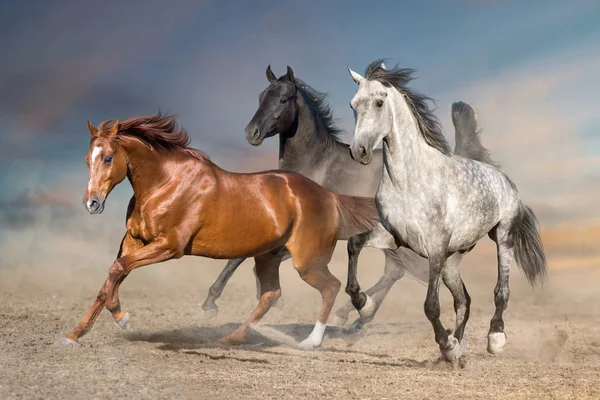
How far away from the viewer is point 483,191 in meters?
6.75

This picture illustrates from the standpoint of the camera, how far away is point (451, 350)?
6.60m

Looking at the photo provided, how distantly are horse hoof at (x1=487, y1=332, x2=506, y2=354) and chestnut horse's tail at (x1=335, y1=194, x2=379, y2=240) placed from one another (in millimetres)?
1771

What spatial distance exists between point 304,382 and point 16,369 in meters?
2.06

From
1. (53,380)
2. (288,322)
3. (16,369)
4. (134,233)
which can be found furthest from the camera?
(288,322)

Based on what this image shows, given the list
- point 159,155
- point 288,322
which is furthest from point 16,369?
point 288,322

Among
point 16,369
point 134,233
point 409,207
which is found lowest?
point 16,369

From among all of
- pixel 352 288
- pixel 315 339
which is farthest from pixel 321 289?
pixel 352 288

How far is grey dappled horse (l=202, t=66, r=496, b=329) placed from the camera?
8.87 metres

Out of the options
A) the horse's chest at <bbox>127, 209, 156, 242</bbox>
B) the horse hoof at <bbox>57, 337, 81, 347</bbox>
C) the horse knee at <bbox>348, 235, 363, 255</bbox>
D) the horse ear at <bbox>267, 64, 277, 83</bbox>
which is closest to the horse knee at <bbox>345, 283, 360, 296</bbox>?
the horse knee at <bbox>348, 235, 363, 255</bbox>

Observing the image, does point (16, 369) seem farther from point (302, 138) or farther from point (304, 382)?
point (302, 138)

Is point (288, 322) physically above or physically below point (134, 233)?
below

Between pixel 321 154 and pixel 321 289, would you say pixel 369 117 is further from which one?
pixel 321 154

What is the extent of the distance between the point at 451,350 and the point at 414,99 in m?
2.02

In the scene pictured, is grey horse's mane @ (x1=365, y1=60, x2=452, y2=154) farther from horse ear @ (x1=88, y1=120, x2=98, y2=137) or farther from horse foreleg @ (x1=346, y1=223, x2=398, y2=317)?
horse ear @ (x1=88, y1=120, x2=98, y2=137)
